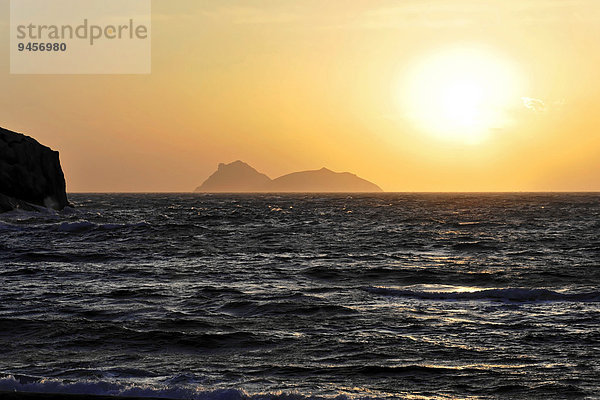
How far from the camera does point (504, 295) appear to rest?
69.7 feet

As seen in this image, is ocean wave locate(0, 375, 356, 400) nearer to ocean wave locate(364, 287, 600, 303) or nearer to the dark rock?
ocean wave locate(364, 287, 600, 303)

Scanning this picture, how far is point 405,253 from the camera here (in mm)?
37500

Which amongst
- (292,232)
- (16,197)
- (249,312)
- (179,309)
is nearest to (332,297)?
(249,312)

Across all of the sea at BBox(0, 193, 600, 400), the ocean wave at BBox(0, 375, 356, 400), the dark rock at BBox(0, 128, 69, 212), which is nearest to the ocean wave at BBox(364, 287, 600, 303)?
the sea at BBox(0, 193, 600, 400)

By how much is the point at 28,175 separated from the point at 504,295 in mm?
80311

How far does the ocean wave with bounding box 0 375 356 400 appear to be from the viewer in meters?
10.6

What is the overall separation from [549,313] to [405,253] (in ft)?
63.8

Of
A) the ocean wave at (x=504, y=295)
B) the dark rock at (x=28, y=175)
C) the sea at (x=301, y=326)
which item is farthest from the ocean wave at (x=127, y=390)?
the dark rock at (x=28, y=175)

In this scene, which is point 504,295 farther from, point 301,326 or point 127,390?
point 127,390

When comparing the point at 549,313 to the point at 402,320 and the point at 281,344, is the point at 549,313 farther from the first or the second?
the point at 281,344

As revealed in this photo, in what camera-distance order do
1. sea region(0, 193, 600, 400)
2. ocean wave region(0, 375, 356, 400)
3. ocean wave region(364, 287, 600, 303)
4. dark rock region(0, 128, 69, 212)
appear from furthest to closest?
1. dark rock region(0, 128, 69, 212)
2. ocean wave region(364, 287, 600, 303)
3. sea region(0, 193, 600, 400)
4. ocean wave region(0, 375, 356, 400)

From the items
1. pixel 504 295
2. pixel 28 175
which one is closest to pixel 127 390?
pixel 504 295

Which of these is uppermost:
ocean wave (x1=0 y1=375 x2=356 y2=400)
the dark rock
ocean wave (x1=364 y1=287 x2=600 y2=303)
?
the dark rock

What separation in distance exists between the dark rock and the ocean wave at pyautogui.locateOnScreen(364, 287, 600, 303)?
66.3m
